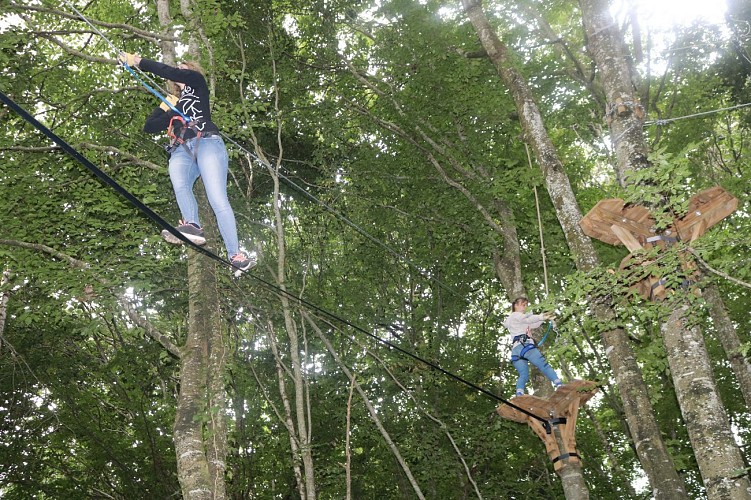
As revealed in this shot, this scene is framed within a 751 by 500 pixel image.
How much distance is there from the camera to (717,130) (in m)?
14.9

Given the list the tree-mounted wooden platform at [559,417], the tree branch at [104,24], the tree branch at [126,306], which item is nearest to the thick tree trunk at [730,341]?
the tree-mounted wooden platform at [559,417]

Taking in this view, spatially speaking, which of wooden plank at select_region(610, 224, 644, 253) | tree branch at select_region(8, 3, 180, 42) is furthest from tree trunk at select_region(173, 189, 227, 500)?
wooden plank at select_region(610, 224, 644, 253)

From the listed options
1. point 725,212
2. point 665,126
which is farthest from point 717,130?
point 725,212

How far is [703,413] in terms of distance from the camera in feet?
15.9

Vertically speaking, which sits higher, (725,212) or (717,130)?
(717,130)

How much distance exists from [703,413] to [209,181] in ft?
12.7

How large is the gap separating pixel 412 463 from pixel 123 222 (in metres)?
8.05

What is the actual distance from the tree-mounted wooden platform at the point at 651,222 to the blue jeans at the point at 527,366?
1722 millimetres

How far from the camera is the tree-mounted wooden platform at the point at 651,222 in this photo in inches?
211

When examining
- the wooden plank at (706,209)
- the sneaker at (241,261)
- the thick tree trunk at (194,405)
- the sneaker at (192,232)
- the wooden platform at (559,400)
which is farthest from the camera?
the wooden platform at (559,400)

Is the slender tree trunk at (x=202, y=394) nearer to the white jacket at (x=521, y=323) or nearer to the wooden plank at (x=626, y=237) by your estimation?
the wooden plank at (x=626, y=237)

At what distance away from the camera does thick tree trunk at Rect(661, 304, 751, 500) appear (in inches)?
184

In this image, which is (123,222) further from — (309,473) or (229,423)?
(309,473)

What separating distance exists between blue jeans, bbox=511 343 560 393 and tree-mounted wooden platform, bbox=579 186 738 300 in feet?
5.65
